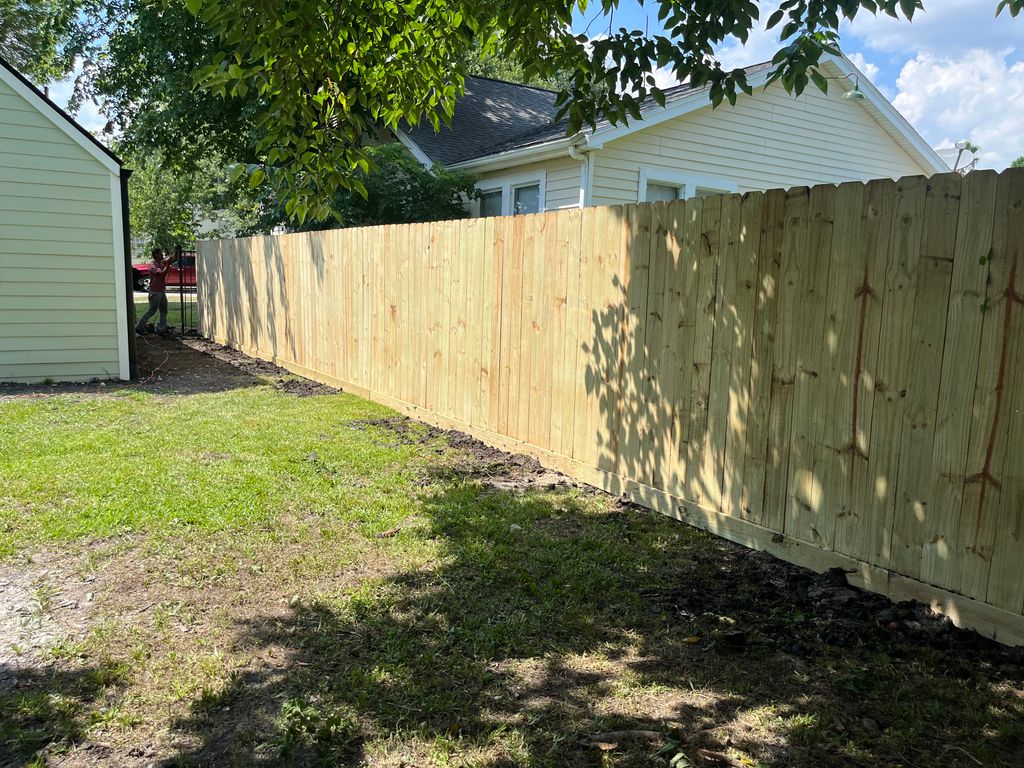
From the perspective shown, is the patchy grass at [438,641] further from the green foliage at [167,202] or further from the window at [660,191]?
the green foliage at [167,202]

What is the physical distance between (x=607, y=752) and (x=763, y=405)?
224 centimetres

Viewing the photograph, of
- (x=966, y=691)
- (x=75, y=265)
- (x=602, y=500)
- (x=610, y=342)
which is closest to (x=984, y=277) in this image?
(x=966, y=691)

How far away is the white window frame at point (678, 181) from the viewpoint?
12.1 m

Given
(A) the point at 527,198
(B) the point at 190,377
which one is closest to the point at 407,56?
(B) the point at 190,377

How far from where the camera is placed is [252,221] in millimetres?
20094

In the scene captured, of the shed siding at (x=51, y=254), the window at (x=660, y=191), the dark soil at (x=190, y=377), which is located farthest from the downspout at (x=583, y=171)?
the shed siding at (x=51, y=254)

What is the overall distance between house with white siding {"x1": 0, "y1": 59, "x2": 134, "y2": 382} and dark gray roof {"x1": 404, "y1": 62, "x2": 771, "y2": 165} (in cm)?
542

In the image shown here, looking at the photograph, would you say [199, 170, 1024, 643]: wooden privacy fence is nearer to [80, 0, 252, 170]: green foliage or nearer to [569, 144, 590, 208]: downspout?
[569, 144, 590, 208]: downspout

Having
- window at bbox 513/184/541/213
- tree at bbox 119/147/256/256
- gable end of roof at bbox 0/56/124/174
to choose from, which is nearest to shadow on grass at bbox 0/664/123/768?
gable end of roof at bbox 0/56/124/174

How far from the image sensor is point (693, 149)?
12.8 m

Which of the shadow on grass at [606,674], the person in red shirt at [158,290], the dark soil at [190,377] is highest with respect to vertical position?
the person in red shirt at [158,290]

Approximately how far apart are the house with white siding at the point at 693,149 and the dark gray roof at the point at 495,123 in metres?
0.05

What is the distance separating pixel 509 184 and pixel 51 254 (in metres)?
7.02

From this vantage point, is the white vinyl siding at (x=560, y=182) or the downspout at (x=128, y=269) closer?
the downspout at (x=128, y=269)
